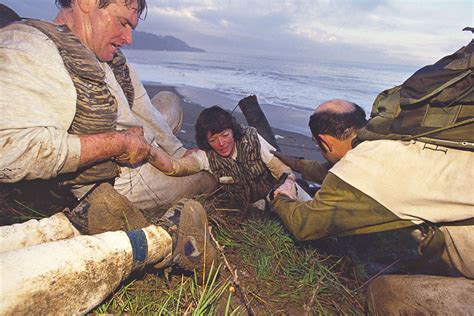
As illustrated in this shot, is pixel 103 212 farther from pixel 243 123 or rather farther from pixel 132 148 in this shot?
pixel 243 123

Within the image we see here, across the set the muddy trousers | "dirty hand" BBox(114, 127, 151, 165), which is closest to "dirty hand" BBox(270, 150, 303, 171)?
"dirty hand" BBox(114, 127, 151, 165)

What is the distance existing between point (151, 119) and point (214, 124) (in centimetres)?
64

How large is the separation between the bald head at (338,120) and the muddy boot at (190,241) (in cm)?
110

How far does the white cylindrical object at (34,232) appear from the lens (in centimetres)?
194

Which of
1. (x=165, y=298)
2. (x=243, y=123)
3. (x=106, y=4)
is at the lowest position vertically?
(x=243, y=123)

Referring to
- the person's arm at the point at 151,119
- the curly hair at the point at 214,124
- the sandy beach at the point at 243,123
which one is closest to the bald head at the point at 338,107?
the curly hair at the point at 214,124

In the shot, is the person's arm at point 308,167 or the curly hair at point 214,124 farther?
the person's arm at point 308,167

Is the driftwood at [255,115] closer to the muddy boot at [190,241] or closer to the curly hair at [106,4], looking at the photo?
the curly hair at [106,4]

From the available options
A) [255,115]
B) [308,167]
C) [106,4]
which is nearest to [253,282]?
[308,167]

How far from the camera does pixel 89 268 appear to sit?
5.61ft

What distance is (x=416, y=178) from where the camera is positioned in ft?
6.44

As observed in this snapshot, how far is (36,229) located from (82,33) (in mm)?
1416

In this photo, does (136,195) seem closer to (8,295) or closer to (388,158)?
(8,295)

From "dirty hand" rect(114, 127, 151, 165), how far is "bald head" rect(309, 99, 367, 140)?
128 centimetres
